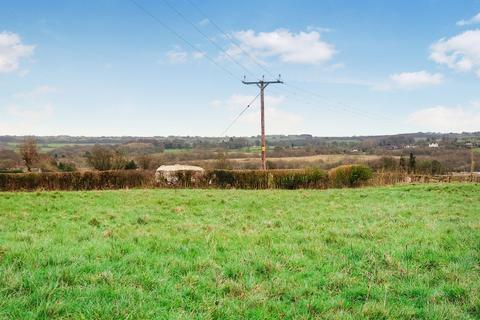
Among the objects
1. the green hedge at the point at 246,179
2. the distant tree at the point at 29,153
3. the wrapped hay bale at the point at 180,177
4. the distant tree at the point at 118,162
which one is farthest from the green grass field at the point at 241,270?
the distant tree at the point at 29,153

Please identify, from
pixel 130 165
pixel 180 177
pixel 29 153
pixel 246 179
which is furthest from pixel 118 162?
pixel 246 179

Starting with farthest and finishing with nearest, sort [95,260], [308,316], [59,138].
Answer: [59,138] < [95,260] < [308,316]

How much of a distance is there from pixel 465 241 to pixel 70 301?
6442 millimetres

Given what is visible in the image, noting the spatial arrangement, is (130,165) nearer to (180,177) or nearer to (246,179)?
(180,177)

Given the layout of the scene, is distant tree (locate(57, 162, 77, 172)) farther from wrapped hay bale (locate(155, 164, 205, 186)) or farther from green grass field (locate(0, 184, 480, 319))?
green grass field (locate(0, 184, 480, 319))

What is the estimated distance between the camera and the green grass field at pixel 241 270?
420cm

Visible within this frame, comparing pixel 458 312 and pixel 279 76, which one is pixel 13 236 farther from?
pixel 279 76

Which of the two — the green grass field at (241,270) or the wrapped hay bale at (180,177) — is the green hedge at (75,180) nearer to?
A: the wrapped hay bale at (180,177)

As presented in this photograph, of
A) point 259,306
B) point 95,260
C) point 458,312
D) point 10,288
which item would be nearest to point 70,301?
point 10,288

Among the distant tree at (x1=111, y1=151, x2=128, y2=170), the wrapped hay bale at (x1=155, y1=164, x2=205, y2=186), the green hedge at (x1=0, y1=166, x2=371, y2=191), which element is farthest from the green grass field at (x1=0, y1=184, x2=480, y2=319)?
the distant tree at (x1=111, y1=151, x2=128, y2=170)

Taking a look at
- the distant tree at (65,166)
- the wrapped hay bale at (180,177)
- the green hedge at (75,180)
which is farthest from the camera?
the distant tree at (65,166)

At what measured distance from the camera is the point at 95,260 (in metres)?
5.63

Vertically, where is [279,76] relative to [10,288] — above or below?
above

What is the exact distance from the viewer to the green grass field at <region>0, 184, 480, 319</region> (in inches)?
165
